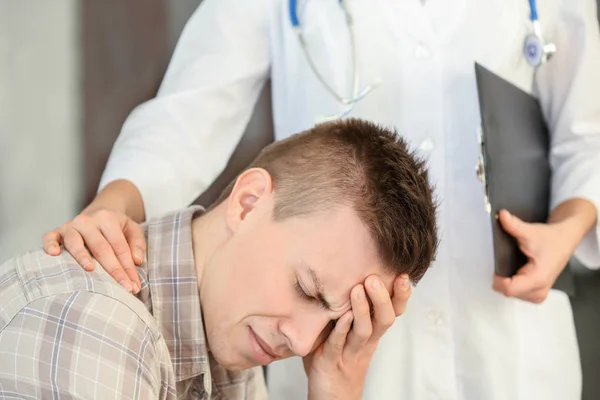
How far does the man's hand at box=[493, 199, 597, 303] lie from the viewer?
0.93 metres

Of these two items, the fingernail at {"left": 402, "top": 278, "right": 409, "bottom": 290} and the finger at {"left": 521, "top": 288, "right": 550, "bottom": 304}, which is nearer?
the fingernail at {"left": 402, "top": 278, "right": 409, "bottom": 290}

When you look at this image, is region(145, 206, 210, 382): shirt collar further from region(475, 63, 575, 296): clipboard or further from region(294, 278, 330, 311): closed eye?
region(475, 63, 575, 296): clipboard

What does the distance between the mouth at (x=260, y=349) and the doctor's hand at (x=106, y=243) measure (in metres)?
0.13

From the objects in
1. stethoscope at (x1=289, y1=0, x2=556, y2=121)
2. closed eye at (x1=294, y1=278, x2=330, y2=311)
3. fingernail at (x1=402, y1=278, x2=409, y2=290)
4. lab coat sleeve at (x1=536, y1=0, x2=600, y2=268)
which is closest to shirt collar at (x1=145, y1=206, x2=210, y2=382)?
closed eye at (x1=294, y1=278, x2=330, y2=311)

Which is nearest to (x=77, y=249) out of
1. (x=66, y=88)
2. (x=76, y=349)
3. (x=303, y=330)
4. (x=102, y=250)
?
(x=102, y=250)

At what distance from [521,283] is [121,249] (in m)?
0.49

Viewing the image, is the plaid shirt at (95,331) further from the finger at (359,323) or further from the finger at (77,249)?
the finger at (359,323)

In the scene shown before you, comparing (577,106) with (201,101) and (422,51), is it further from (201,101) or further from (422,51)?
(201,101)

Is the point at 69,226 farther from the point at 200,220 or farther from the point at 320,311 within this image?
the point at 320,311

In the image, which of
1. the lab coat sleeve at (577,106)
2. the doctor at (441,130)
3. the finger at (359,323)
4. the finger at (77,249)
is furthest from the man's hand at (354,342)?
the lab coat sleeve at (577,106)

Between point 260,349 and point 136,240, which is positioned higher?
point 136,240

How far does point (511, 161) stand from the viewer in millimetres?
974

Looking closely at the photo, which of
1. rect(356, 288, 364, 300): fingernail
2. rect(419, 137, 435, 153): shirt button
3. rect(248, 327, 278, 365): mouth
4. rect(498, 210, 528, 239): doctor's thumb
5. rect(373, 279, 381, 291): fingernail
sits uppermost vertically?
rect(419, 137, 435, 153): shirt button

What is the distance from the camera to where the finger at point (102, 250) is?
0.71 metres
